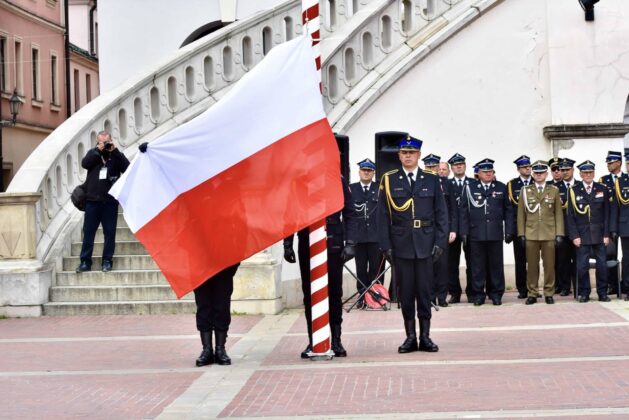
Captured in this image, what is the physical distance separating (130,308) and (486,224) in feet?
15.3

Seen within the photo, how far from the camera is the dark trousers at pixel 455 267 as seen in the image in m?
18.3

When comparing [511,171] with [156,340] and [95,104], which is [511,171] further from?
[156,340]

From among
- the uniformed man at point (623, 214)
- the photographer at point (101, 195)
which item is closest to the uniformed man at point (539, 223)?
the uniformed man at point (623, 214)

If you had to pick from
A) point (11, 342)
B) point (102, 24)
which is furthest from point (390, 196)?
point (102, 24)

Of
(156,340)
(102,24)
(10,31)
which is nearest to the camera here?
(156,340)

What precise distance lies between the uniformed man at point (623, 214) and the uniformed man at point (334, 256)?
6.02 meters

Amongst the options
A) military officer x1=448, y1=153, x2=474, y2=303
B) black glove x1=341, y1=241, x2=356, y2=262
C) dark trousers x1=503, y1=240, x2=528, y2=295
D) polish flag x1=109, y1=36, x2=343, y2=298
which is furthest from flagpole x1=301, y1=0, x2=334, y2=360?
dark trousers x1=503, y1=240, x2=528, y2=295

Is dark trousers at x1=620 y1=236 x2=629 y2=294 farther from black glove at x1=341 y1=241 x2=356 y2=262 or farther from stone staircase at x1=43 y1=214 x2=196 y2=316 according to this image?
black glove at x1=341 y1=241 x2=356 y2=262

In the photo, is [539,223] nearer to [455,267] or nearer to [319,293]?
[455,267]

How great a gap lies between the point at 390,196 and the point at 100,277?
5.95 m

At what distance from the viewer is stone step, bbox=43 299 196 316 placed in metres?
17.0

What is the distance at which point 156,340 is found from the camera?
47.0ft

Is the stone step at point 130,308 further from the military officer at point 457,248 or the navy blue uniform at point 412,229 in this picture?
the navy blue uniform at point 412,229

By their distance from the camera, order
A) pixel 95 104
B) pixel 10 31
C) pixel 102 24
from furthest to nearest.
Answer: pixel 10 31 < pixel 102 24 < pixel 95 104
